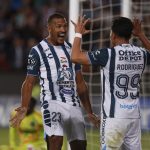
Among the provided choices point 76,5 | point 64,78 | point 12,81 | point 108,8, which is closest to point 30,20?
point 12,81

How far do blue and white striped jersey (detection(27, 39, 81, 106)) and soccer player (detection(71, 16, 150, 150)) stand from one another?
0.68 meters

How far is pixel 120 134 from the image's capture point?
25.6 feet

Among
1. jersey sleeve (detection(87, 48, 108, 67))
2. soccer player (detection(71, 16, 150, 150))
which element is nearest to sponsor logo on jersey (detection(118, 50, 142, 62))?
soccer player (detection(71, 16, 150, 150))

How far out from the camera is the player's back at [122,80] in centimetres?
780

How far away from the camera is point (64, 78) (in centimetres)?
845

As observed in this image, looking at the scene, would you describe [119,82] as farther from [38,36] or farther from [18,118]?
[38,36]

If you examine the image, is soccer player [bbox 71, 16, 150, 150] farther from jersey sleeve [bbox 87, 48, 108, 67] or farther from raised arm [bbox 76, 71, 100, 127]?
raised arm [bbox 76, 71, 100, 127]

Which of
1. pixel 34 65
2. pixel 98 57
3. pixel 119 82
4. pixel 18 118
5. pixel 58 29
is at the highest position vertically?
pixel 58 29

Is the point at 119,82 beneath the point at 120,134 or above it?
above

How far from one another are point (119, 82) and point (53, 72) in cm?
92

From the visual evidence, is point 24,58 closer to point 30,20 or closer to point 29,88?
point 30,20

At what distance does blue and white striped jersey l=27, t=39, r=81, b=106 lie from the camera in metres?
8.43

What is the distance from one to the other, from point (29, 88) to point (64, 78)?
393 millimetres

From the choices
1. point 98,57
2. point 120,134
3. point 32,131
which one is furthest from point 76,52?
point 32,131
